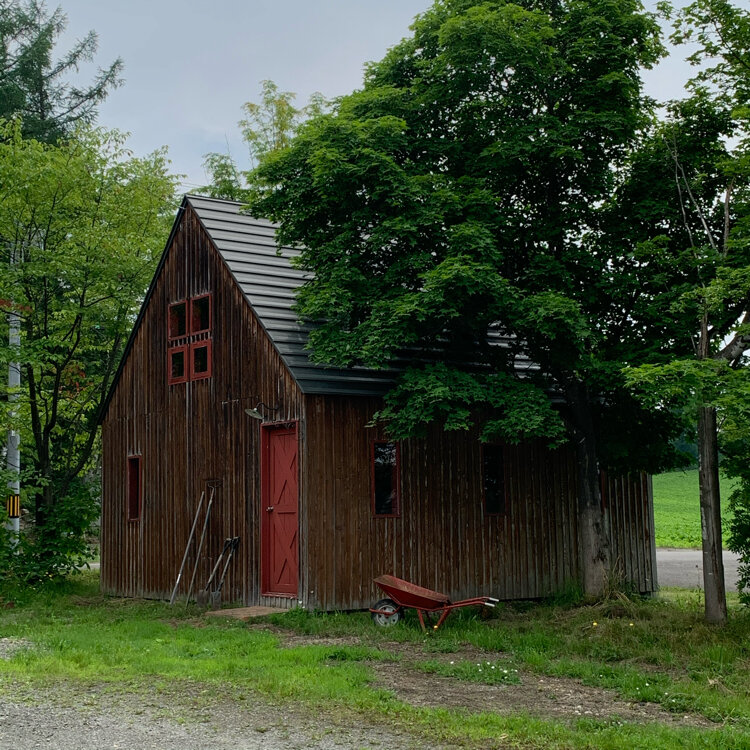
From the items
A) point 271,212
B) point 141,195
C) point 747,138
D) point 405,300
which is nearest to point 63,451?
point 141,195

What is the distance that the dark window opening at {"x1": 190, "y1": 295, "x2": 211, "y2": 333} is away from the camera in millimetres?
Result: 19578

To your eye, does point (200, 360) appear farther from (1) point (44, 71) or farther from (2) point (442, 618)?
(1) point (44, 71)

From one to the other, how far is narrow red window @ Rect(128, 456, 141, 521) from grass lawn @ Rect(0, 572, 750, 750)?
472cm

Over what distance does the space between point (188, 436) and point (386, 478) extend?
14.9 ft

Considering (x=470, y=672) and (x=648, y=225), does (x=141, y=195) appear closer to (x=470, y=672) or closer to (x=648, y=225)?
(x=648, y=225)

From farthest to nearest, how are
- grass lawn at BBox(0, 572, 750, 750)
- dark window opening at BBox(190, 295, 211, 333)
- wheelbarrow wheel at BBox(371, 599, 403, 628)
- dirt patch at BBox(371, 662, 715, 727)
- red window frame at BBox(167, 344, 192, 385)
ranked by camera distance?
red window frame at BBox(167, 344, 192, 385) < dark window opening at BBox(190, 295, 211, 333) < wheelbarrow wheel at BBox(371, 599, 403, 628) < dirt patch at BBox(371, 662, 715, 727) < grass lawn at BBox(0, 572, 750, 750)

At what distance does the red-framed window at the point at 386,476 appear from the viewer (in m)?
17.3

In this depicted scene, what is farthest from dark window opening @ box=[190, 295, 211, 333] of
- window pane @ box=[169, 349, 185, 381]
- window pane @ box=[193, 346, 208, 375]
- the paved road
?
the paved road

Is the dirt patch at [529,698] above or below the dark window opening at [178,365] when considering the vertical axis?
below

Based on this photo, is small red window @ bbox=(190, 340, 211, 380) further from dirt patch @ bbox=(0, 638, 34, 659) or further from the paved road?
the paved road

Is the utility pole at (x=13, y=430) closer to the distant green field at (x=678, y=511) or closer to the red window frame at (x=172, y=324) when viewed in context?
the red window frame at (x=172, y=324)

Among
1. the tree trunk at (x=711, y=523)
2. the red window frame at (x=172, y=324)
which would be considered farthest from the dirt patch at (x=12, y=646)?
the tree trunk at (x=711, y=523)

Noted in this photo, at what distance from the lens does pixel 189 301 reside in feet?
65.7

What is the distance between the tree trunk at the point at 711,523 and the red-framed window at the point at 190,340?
31.2 feet
